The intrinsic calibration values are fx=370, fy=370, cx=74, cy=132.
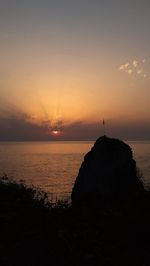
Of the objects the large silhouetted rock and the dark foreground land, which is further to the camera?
the large silhouetted rock

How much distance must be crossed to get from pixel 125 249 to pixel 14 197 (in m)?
7.18

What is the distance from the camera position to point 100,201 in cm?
1644

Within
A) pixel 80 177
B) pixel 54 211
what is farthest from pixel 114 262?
pixel 80 177

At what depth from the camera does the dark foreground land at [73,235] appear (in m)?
9.24

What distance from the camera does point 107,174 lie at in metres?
17.0

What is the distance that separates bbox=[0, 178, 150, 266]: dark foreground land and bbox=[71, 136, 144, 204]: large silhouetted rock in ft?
6.78

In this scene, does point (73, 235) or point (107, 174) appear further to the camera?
point (107, 174)

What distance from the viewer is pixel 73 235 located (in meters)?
10.8

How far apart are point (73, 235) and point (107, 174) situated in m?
6.44

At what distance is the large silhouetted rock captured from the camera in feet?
55.3

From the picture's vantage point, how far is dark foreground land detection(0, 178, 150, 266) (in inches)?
364

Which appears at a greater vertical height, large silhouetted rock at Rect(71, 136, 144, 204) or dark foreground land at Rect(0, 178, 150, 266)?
large silhouetted rock at Rect(71, 136, 144, 204)

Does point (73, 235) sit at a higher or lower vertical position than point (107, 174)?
lower

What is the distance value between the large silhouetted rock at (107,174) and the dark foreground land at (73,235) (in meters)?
2.07
